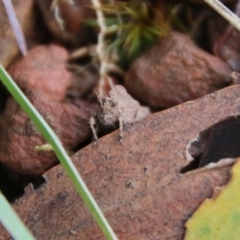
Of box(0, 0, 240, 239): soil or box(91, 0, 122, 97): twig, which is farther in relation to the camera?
box(91, 0, 122, 97): twig

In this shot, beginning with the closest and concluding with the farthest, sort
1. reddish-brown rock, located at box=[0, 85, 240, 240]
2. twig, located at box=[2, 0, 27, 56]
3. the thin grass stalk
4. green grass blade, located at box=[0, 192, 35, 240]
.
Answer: green grass blade, located at box=[0, 192, 35, 240] < reddish-brown rock, located at box=[0, 85, 240, 240] < the thin grass stalk < twig, located at box=[2, 0, 27, 56]

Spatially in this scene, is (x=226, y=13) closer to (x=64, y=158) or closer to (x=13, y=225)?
A: (x=64, y=158)

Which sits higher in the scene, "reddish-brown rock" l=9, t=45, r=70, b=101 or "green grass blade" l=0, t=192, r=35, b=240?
"reddish-brown rock" l=9, t=45, r=70, b=101

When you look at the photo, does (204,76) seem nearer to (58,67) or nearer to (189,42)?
(189,42)

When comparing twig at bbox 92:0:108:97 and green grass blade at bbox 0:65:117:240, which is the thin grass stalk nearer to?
twig at bbox 92:0:108:97

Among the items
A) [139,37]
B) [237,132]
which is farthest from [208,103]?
[139,37]

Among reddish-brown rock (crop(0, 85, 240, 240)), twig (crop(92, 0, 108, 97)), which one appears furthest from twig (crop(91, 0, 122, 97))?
reddish-brown rock (crop(0, 85, 240, 240))

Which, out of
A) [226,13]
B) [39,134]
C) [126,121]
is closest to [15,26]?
[39,134]
